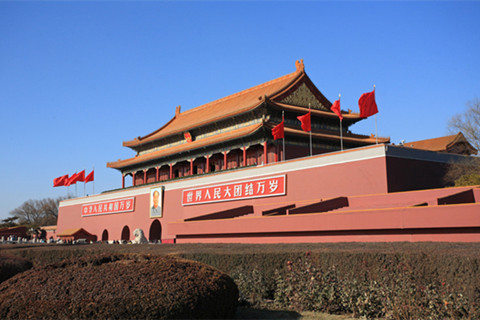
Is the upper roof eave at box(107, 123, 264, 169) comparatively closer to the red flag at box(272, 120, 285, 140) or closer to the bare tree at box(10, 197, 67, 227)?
the red flag at box(272, 120, 285, 140)

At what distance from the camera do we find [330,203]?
1817cm

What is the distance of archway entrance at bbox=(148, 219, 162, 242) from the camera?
32906 mm

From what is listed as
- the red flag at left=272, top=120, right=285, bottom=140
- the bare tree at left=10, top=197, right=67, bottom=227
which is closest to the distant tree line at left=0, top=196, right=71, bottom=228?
the bare tree at left=10, top=197, right=67, bottom=227

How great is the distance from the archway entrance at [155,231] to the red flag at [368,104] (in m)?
18.1

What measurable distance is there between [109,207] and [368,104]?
81.1 feet

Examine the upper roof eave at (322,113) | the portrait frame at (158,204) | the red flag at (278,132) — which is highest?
the upper roof eave at (322,113)

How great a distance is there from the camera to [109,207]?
1481 inches

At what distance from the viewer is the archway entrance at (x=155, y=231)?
1296 inches

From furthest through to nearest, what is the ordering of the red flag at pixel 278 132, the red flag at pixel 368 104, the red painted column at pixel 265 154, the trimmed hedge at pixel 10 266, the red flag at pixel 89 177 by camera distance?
1. the red flag at pixel 89 177
2. the red painted column at pixel 265 154
3. the red flag at pixel 278 132
4. the red flag at pixel 368 104
5. the trimmed hedge at pixel 10 266

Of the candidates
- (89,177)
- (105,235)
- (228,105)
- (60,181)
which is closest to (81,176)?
(89,177)

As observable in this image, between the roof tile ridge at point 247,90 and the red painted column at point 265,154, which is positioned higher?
the roof tile ridge at point 247,90

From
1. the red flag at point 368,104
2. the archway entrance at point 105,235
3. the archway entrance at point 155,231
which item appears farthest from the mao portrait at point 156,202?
the red flag at point 368,104

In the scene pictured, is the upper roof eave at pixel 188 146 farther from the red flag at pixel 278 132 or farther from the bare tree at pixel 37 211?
the bare tree at pixel 37 211

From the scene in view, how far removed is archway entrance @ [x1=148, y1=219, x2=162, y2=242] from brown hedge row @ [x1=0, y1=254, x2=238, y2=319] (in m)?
26.7
